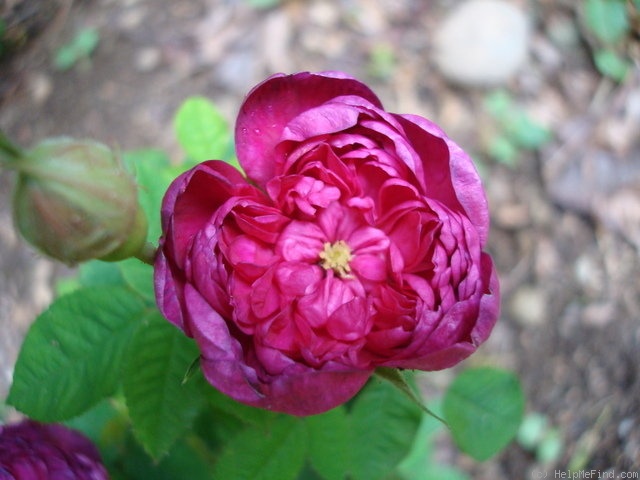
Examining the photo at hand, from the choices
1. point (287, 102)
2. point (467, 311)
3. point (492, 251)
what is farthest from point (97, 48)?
point (467, 311)

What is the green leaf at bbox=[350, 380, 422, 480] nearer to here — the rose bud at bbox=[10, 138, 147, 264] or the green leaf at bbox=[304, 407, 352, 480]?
the green leaf at bbox=[304, 407, 352, 480]

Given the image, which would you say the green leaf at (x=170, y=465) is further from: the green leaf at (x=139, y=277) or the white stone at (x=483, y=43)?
the white stone at (x=483, y=43)

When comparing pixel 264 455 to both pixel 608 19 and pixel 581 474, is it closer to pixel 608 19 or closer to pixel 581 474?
pixel 581 474

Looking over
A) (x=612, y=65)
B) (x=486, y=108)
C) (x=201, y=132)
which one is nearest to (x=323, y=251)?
(x=201, y=132)

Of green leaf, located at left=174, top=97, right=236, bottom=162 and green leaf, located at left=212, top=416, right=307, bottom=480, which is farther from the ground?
green leaf, located at left=174, top=97, right=236, bottom=162

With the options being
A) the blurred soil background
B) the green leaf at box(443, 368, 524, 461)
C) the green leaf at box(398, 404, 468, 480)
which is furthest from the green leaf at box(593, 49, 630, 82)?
the green leaf at box(443, 368, 524, 461)

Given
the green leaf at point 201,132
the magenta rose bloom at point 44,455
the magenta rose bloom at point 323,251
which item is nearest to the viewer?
the magenta rose bloom at point 323,251

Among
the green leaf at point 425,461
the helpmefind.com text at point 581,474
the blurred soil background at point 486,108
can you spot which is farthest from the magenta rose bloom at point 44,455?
the blurred soil background at point 486,108
